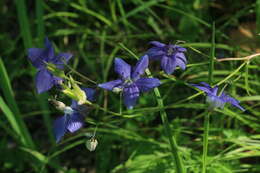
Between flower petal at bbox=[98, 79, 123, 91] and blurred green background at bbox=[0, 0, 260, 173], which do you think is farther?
blurred green background at bbox=[0, 0, 260, 173]

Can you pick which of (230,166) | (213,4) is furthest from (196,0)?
(230,166)

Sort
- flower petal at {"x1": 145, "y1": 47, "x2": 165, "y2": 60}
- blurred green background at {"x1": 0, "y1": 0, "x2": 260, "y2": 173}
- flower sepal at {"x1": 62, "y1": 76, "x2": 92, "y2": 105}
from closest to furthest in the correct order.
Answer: flower sepal at {"x1": 62, "y1": 76, "x2": 92, "y2": 105}, flower petal at {"x1": 145, "y1": 47, "x2": 165, "y2": 60}, blurred green background at {"x1": 0, "y1": 0, "x2": 260, "y2": 173}

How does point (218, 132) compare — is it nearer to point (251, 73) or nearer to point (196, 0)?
point (251, 73)

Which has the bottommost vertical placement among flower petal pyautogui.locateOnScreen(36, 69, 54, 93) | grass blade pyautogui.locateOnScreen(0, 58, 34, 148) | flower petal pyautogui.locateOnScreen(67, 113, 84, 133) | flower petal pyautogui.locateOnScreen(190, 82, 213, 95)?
grass blade pyautogui.locateOnScreen(0, 58, 34, 148)

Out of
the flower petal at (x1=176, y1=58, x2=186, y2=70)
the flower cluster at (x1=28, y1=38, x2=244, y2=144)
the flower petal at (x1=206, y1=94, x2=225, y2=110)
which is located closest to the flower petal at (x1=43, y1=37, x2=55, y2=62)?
the flower cluster at (x1=28, y1=38, x2=244, y2=144)

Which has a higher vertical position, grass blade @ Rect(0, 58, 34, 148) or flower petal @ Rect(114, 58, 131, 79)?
flower petal @ Rect(114, 58, 131, 79)

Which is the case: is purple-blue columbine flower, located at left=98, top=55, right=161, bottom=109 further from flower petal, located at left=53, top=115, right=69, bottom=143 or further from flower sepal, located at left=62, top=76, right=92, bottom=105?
flower petal, located at left=53, top=115, right=69, bottom=143

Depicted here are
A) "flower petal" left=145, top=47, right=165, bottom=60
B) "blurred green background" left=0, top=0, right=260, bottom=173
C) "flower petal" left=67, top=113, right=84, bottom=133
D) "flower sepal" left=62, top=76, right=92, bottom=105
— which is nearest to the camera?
"flower sepal" left=62, top=76, right=92, bottom=105
